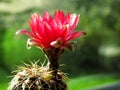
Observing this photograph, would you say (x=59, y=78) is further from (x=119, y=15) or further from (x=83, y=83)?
(x=119, y=15)

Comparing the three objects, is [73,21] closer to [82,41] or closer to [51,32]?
[51,32]

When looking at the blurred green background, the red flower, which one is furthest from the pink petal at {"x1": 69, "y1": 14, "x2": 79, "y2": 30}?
the blurred green background

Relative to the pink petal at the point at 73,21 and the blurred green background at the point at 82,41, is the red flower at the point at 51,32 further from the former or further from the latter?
the blurred green background at the point at 82,41

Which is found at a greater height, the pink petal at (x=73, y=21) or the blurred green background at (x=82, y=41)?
the blurred green background at (x=82, y=41)

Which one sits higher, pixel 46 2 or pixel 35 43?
pixel 46 2

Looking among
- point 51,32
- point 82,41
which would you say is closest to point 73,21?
point 51,32

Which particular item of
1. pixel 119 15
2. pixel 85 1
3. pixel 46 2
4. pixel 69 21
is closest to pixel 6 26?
pixel 46 2

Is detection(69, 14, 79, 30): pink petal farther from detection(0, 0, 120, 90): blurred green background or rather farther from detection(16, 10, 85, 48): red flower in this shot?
detection(0, 0, 120, 90): blurred green background

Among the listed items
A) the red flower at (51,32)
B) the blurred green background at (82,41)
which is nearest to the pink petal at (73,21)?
the red flower at (51,32)
